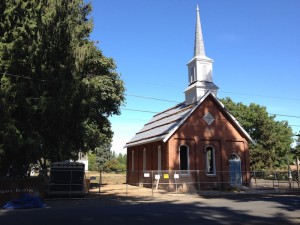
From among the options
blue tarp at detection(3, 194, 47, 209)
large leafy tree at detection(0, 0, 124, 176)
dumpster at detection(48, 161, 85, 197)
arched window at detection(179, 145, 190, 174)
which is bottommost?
blue tarp at detection(3, 194, 47, 209)

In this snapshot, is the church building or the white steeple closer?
the church building

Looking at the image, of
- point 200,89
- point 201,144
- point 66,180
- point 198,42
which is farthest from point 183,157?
point 198,42

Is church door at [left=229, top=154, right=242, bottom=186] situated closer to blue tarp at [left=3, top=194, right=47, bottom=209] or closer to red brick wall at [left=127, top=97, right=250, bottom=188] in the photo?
red brick wall at [left=127, top=97, right=250, bottom=188]

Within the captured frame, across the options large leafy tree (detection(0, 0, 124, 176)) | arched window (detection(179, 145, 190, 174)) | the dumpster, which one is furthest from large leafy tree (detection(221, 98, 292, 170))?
large leafy tree (detection(0, 0, 124, 176))

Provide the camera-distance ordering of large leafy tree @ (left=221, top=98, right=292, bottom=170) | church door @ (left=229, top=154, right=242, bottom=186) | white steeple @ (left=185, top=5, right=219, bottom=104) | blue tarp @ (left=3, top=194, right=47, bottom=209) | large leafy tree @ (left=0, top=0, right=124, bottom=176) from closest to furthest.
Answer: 1. blue tarp @ (left=3, top=194, right=47, bottom=209)
2. large leafy tree @ (left=0, top=0, right=124, bottom=176)
3. church door @ (left=229, top=154, right=242, bottom=186)
4. white steeple @ (left=185, top=5, right=219, bottom=104)
5. large leafy tree @ (left=221, top=98, right=292, bottom=170)

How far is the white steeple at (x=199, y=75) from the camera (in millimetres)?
34469

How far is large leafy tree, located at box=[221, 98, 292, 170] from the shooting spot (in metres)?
51.9

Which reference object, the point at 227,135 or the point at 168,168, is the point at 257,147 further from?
the point at 168,168

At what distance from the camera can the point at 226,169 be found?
3123 cm

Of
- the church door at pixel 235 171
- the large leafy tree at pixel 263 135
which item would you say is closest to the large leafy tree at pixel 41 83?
the church door at pixel 235 171

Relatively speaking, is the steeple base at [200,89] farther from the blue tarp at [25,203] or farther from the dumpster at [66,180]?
the blue tarp at [25,203]

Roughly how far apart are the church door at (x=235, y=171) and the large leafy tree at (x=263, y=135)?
17254 millimetres

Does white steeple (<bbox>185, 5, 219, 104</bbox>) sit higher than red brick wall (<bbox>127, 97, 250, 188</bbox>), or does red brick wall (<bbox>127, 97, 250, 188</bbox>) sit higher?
white steeple (<bbox>185, 5, 219, 104</bbox>)

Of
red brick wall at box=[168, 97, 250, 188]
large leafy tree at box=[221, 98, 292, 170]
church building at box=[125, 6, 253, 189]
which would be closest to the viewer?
church building at box=[125, 6, 253, 189]
